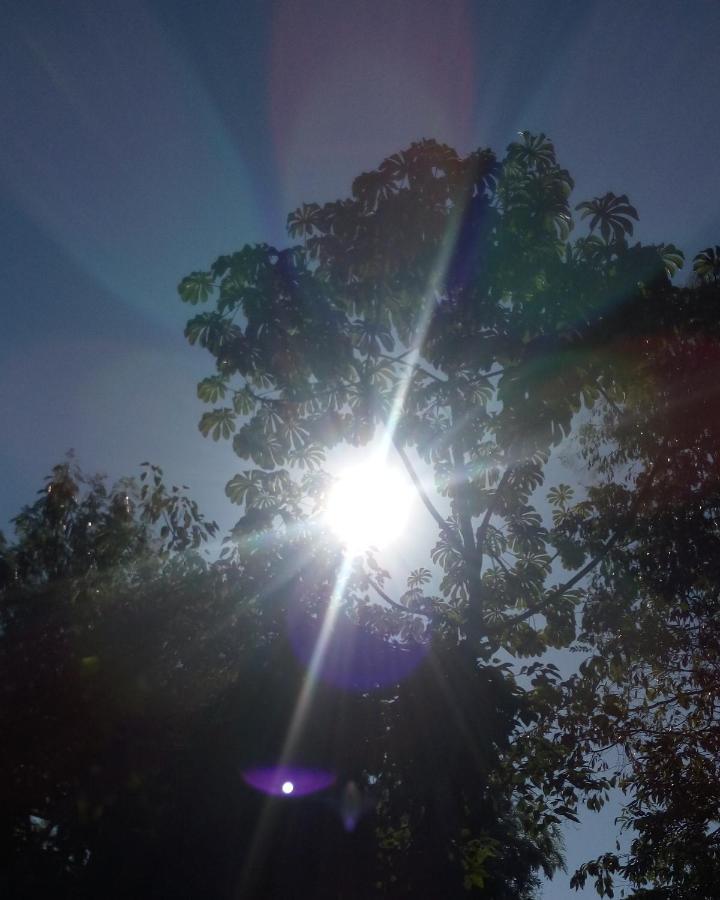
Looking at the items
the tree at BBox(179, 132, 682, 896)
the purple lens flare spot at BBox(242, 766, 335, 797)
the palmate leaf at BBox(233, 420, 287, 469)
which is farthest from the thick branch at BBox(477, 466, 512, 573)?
the purple lens flare spot at BBox(242, 766, 335, 797)

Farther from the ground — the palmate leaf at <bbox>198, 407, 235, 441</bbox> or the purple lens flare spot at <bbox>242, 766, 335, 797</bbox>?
the palmate leaf at <bbox>198, 407, 235, 441</bbox>

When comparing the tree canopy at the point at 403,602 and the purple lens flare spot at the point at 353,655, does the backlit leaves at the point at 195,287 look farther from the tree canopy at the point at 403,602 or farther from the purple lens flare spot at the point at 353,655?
the purple lens flare spot at the point at 353,655

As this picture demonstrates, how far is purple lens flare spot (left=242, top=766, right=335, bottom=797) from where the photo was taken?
812 centimetres

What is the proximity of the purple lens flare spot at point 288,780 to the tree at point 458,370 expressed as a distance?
650 mm

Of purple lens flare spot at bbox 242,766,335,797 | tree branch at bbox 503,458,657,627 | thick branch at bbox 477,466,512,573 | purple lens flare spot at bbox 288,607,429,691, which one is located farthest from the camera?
thick branch at bbox 477,466,512,573

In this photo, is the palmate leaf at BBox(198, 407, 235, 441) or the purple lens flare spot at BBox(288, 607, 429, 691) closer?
the purple lens flare spot at BBox(288, 607, 429, 691)

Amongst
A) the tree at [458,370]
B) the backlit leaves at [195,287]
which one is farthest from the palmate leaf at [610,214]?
the backlit leaves at [195,287]

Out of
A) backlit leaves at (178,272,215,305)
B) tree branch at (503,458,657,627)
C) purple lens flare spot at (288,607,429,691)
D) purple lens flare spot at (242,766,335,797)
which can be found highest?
backlit leaves at (178,272,215,305)

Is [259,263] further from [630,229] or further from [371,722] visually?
[371,722]

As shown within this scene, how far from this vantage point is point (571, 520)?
12648 millimetres

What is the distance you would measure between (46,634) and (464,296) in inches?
290

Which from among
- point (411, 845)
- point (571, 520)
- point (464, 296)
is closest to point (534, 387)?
point (464, 296)

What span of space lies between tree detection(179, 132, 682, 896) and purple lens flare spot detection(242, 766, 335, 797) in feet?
2.13

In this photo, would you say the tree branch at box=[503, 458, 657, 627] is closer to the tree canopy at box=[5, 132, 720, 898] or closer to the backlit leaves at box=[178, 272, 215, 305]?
the tree canopy at box=[5, 132, 720, 898]
